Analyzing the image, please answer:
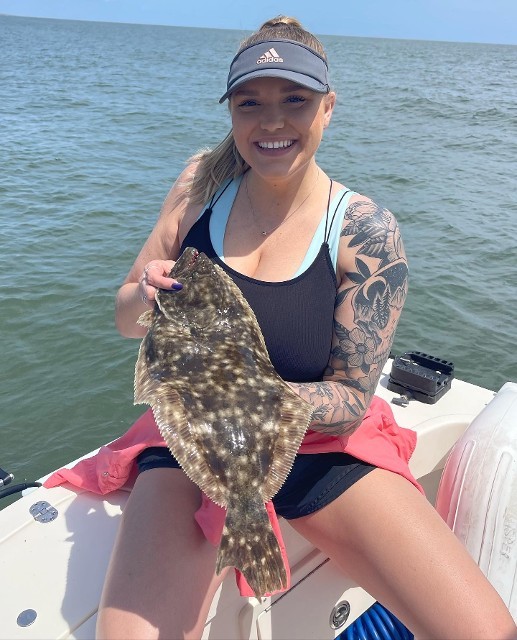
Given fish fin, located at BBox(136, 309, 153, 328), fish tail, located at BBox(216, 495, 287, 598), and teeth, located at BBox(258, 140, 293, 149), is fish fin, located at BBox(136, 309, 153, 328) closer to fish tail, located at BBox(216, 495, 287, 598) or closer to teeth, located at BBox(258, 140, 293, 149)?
fish tail, located at BBox(216, 495, 287, 598)

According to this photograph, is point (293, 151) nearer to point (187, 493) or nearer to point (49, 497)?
point (187, 493)

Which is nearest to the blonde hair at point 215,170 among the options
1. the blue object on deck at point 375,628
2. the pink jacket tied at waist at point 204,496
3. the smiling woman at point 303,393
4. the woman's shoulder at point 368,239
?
the smiling woman at point 303,393

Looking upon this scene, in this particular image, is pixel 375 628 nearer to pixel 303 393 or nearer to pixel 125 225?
pixel 303 393

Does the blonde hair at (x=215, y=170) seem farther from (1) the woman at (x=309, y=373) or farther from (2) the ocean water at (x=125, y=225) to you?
(2) the ocean water at (x=125, y=225)

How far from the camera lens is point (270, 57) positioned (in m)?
3.10

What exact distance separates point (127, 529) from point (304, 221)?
1877 mm

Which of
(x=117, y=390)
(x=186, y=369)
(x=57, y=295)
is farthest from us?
(x=57, y=295)

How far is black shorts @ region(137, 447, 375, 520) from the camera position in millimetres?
3127

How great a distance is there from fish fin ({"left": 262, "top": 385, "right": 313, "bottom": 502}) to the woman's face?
1.29 metres

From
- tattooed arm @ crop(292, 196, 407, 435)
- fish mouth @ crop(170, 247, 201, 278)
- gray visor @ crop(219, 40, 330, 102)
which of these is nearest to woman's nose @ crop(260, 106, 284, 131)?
gray visor @ crop(219, 40, 330, 102)

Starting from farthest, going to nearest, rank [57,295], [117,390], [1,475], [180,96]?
[180,96]
[57,295]
[117,390]
[1,475]

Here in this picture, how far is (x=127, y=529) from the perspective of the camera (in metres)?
3.01

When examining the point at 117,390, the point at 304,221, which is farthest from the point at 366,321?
the point at 117,390

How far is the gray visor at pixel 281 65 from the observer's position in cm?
306
